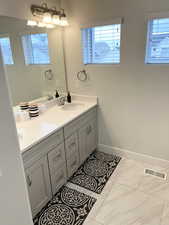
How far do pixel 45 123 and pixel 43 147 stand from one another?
39cm

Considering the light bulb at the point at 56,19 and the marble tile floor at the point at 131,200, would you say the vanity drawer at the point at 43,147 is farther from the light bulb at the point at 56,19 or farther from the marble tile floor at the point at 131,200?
the light bulb at the point at 56,19

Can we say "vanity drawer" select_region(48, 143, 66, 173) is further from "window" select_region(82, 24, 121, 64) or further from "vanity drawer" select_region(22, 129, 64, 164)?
"window" select_region(82, 24, 121, 64)

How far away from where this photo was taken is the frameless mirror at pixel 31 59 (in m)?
1.91

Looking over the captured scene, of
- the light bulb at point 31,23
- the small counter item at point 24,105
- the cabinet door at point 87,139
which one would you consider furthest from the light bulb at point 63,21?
the cabinet door at point 87,139

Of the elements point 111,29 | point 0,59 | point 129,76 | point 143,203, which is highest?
point 111,29

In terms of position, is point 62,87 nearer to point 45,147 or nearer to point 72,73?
point 72,73

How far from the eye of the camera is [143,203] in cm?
195

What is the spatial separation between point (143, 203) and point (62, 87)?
2020mm

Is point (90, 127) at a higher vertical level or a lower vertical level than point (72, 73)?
lower

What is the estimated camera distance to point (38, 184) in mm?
1723

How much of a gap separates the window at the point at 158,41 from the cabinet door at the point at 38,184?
1853 mm

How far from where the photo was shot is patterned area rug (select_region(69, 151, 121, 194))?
224 cm

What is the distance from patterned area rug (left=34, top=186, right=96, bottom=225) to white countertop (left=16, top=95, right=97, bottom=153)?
0.86 meters

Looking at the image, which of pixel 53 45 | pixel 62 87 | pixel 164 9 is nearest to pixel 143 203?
pixel 62 87
